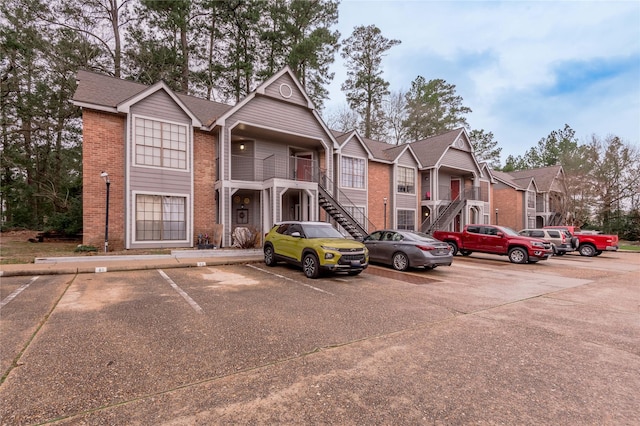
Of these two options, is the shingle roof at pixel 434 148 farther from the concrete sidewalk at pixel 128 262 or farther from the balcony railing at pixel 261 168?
the concrete sidewalk at pixel 128 262

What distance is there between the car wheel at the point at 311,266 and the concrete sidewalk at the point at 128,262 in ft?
11.6

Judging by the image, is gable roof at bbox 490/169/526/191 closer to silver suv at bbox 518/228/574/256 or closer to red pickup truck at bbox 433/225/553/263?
silver suv at bbox 518/228/574/256

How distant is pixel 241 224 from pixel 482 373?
50.4 ft

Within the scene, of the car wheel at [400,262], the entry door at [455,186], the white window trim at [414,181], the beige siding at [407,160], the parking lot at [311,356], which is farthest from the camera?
the entry door at [455,186]

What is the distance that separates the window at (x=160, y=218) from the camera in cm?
1363

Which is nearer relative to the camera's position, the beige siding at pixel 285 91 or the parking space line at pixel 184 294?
the parking space line at pixel 184 294


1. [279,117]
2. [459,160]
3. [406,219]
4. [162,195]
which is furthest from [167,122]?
[459,160]

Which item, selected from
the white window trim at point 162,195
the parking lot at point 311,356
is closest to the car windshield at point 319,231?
the parking lot at point 311,356

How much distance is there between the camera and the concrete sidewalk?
9195 mm

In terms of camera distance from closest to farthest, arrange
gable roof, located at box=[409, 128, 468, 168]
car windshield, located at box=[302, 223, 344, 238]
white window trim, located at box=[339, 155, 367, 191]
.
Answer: car windshield, located at box=[302, 223, 344, 238] → white window trim, located at box=[339, 155, 367, 191] → gable roof, located at box=[409, 128, 468, 168]

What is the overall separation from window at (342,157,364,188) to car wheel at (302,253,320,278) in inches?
444

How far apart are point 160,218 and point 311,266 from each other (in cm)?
880

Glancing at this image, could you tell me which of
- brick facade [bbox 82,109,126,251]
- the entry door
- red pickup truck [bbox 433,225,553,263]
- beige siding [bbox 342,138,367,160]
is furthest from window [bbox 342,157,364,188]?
brick facade [bbox 82,109,126,251]

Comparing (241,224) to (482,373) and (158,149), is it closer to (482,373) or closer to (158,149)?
(158,149)
